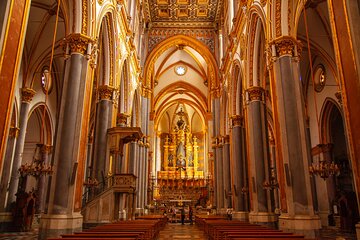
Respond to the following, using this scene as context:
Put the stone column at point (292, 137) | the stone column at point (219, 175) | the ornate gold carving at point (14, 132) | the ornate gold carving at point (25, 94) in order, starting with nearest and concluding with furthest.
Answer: the stone column at point (292, 137), the ornate gold carving at point (14, 132), the ornate gold carving at point (25, 94), the stone column at point (219, 175)

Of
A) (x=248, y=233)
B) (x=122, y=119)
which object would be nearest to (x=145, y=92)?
(x=122, y=119)

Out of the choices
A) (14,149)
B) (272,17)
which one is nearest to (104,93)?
(14,149)

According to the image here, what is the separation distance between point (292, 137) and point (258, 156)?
357cm

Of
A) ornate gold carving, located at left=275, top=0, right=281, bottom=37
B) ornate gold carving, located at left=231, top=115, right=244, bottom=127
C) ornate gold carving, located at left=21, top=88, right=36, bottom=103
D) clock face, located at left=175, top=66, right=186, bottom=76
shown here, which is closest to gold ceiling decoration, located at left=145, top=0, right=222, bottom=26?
clock face, located at left=175, top=66, right=186, bottom=76

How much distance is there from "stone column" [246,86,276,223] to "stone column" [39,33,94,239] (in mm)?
6389

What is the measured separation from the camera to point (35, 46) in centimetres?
1470

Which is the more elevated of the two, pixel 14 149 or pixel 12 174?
pixel 14 149

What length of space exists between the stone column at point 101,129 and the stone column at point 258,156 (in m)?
5.65

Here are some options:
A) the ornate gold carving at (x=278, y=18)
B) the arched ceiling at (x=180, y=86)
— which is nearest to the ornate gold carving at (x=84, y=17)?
the ornate gold carving at (x=278, y=18)

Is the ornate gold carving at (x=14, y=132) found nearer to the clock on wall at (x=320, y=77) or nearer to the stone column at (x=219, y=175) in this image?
the stone column at (x=219, y=175)

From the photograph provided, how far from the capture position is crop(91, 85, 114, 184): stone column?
12312 millimetres

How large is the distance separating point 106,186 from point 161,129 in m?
26.9

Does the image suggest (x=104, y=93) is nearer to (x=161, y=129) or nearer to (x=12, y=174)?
(x=12, y=174)

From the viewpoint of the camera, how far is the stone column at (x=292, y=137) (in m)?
8.20
